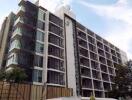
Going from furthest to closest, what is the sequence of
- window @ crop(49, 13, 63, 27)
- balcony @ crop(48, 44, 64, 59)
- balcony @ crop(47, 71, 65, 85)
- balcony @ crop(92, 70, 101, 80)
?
1. balcony @ crop(92, 70, 101, 80)
2. window @ crop(49, 13, 63, 27)
3. balcony @ crop(48, 44, 64, 59)
4. balcony @ crop(47, 71, 65, 85)

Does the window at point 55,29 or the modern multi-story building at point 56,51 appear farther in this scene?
the window at point 55,29

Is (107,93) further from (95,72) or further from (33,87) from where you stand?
(33,87)

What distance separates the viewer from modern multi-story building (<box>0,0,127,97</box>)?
40062mm

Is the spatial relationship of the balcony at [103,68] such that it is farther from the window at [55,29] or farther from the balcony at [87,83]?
the window at [55,29]

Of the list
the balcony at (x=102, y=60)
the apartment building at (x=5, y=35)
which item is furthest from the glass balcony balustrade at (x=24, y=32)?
the balcony at (x=102, y=60)

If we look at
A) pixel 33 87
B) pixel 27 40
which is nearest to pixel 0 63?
pixel 27 40

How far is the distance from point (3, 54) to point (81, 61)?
23.0 metres

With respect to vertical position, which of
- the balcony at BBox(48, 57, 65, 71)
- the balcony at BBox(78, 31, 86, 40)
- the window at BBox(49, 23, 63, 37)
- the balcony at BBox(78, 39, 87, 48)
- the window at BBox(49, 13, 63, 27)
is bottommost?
the balcony at BBox(48, 57, 65, 71)

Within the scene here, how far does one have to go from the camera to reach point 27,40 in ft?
136

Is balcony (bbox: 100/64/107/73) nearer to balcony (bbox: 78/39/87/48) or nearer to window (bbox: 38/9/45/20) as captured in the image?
balcony (bbox: 78/39/87/48)

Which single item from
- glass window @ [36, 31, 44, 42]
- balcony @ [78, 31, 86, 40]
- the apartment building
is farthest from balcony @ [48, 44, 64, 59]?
balcony @ [78, 31, 86, 40]

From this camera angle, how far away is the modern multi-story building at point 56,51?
40.1 meters

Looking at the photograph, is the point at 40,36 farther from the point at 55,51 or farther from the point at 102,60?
the point at 102,60

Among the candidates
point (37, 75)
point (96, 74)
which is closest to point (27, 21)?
point (37, 75)
